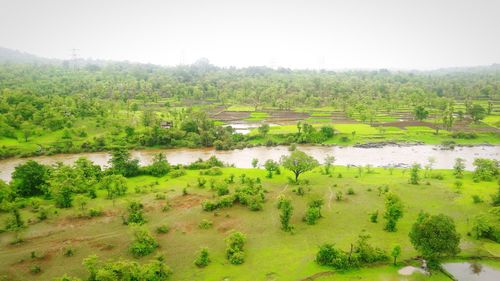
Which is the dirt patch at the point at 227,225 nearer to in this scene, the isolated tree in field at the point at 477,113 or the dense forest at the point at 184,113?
the dense forest at the point at 184,113

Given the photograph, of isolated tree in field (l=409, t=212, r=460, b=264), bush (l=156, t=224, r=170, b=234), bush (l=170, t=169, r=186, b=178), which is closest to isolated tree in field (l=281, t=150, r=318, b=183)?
bush (l=170, t=169, r=186, b=178)

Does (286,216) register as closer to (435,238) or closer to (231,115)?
(435,238)

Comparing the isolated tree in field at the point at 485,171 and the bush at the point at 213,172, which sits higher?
the isolated tree in field at the point at 485,171

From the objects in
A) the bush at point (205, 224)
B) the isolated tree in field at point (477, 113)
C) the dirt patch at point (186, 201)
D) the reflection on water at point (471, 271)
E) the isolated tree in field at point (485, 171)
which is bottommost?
the reflection on water at point (471, 271)

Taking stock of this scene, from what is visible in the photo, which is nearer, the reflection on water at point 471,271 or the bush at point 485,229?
the reflection on water at point 471,271

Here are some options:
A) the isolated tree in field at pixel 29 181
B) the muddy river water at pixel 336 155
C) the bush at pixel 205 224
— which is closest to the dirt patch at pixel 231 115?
the muddy river water at pixel 336 155

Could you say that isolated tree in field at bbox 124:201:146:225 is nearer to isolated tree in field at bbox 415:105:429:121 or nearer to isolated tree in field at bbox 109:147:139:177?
isolated tree in field at bbox 109:147:139:177

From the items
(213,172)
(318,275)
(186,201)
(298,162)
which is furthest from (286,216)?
(213,172)
